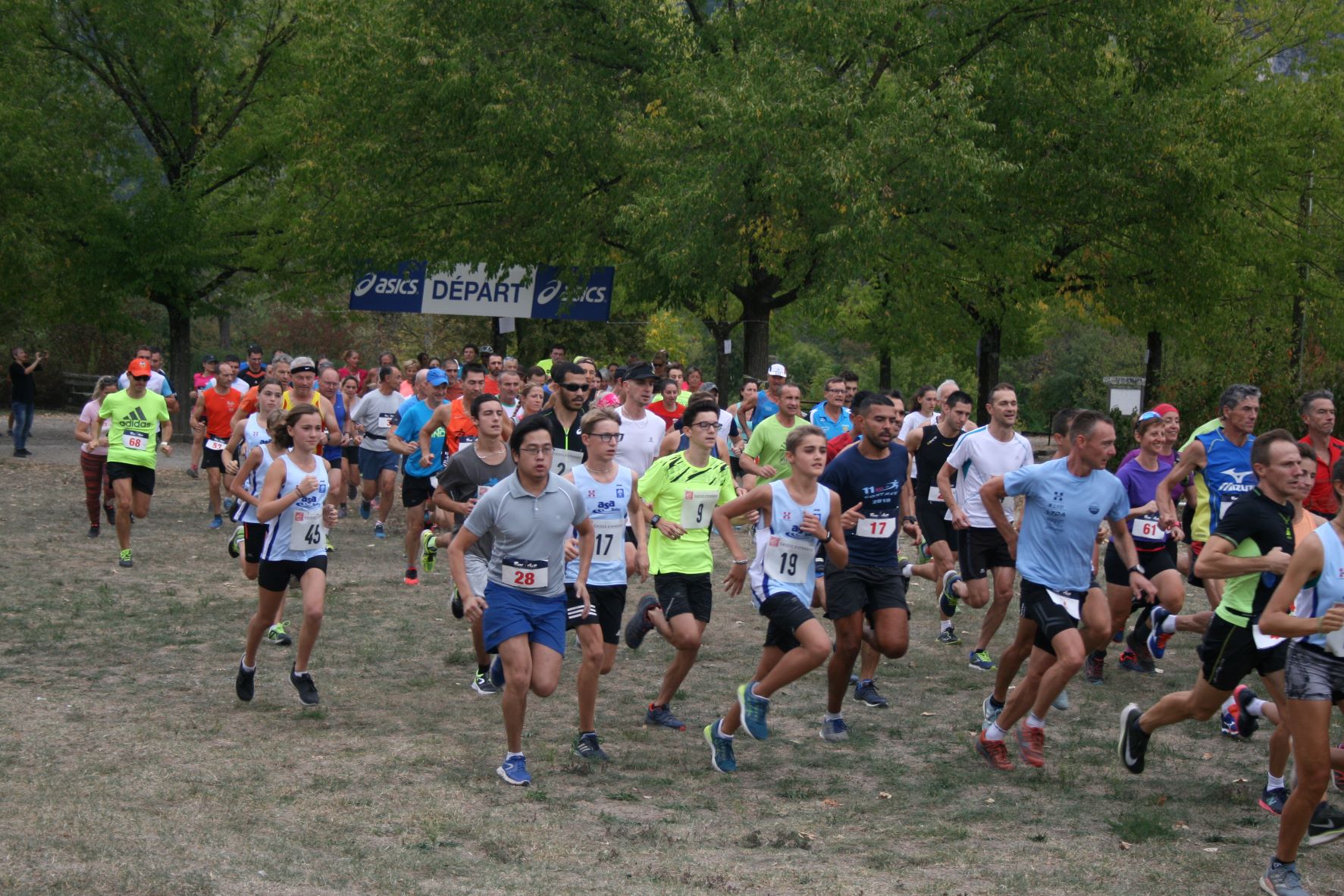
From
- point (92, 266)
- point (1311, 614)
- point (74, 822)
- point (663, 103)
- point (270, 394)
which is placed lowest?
point (74, 822)

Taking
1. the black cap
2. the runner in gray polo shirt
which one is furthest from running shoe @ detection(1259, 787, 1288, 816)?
the black cap

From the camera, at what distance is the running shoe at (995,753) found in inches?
306

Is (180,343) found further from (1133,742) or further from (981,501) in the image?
(1133,742)

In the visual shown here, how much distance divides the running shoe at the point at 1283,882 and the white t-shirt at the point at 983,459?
455cm

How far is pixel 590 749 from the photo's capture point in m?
7.77

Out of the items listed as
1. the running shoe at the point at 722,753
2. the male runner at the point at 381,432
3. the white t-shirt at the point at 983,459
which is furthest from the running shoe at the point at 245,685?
the male runner at the point at 381,432

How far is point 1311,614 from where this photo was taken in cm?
584

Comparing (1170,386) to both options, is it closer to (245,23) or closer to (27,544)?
(27,544)

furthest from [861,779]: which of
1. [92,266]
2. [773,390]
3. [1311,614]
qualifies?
[92,266]

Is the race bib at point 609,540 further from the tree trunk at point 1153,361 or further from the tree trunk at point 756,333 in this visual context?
the tree trunk at point 1153,361

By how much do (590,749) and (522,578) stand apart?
3.77 ft

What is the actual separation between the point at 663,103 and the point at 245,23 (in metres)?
12.5

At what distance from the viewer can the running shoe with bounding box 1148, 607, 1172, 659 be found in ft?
31.2

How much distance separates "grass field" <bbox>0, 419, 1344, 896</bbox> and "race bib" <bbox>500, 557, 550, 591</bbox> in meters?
1.02
